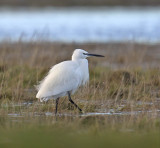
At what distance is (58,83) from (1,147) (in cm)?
264

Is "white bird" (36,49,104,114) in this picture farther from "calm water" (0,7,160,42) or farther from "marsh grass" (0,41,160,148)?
"calm water" (0,7,160,42)

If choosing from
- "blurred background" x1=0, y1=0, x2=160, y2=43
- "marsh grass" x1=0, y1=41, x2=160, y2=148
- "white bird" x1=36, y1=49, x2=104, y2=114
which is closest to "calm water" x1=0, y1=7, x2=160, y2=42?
"blurred background" x1=0, y1=0, x2=160, y2=43

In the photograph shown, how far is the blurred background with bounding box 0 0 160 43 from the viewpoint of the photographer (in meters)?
21.6

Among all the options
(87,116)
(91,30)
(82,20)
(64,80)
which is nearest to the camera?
(87,116)

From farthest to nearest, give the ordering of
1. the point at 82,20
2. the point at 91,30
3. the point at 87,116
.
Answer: the point at 82,20
the point at 91,30
the point at 87,116

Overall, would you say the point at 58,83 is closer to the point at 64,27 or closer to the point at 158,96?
the point at 158,96

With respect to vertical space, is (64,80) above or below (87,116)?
above

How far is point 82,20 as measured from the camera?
30.0m

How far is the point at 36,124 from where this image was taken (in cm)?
760

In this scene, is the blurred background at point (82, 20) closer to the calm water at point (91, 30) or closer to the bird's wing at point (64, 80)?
the calm water at point (91, 30)

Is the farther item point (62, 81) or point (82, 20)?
point (82, 20)

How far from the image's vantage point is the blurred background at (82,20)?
21562 mm

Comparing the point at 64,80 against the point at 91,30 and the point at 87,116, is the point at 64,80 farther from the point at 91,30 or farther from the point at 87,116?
the point at 91,30

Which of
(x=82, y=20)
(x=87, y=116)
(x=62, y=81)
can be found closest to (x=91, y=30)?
(x=82, y=20)
